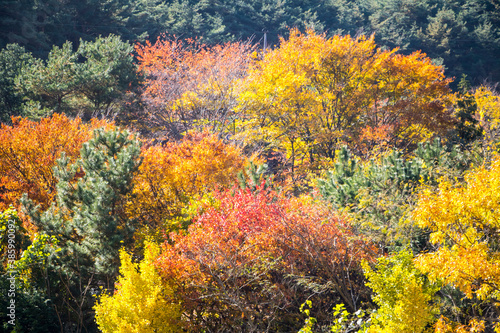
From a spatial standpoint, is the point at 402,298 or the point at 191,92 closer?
the point at 402,298

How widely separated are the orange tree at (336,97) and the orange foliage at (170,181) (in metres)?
6.57

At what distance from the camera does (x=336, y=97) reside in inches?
816

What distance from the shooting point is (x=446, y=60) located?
4081 cm

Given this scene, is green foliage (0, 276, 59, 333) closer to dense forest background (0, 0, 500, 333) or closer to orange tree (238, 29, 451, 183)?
dense forest background (0, 0, 500, 333)

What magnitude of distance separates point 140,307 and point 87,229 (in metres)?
3.64

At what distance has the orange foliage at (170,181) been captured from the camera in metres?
12.0

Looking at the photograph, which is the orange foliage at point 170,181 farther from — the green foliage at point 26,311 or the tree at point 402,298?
the tree at point 402,298

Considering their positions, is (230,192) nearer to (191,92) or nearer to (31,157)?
(31,157)

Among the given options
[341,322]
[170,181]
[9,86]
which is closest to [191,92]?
[9,86]

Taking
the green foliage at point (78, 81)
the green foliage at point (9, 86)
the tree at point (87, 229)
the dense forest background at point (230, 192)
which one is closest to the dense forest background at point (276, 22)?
the dense forest background at point (230, 192)

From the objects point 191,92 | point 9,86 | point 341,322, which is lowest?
point 341,322

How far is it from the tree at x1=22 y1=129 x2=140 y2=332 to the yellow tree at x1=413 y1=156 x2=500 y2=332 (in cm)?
718

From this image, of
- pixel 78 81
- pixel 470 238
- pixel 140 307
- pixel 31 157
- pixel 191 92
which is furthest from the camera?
pixel 191 92

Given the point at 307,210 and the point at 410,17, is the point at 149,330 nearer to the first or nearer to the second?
the point at 307,210
